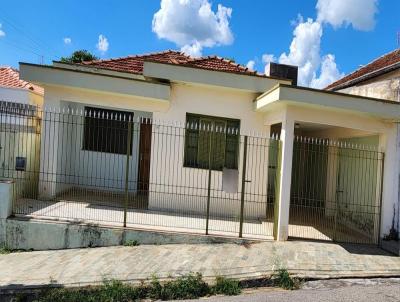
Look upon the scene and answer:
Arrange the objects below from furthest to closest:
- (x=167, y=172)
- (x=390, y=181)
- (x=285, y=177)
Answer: (x=167, y=172), (x=390, y=181), (x=285, y=177)

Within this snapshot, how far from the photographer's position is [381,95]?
10805mm

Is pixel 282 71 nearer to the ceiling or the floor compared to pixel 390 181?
nearer to the ceiling

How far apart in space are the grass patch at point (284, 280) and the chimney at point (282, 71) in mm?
7951

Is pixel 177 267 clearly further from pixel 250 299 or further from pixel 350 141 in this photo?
pixel 350 141

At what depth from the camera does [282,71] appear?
13.9 meters

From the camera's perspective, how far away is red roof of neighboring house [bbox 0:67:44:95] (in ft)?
41.3

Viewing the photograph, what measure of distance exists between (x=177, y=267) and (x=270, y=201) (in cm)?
451

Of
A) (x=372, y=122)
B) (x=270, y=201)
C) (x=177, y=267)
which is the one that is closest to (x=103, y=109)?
(x=270, y=201)

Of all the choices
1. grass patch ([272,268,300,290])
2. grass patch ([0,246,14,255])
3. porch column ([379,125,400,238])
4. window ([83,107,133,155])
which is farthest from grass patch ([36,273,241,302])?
window ([83,107,133,155])

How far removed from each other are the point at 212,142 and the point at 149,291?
5.24 meters

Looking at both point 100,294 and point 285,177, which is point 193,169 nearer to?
point 285,177

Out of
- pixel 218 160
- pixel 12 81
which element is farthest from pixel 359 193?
pixel 12 81

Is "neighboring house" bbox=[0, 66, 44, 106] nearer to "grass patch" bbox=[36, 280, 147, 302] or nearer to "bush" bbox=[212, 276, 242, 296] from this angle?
"grass patch" bbox=[36, 280, 147, 302]

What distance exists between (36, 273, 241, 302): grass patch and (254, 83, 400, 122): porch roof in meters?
3.97
